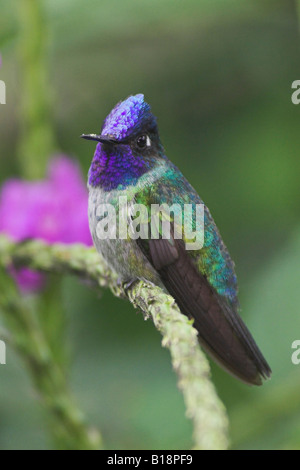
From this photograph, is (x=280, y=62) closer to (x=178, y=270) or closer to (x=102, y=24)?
(x=102, y=24)

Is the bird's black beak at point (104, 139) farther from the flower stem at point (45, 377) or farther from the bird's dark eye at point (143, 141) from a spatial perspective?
the flower stem at point (45, 377)

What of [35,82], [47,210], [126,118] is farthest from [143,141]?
[47,210]

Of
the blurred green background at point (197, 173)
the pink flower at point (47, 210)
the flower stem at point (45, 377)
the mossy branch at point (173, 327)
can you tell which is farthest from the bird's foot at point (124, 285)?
the blurred green background at point (197, 173)

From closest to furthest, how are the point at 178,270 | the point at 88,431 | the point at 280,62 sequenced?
1. the point at 178,270
2. the point at 88,431
3. the point at 280,62

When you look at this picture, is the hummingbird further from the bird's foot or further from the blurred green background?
the blurred green background

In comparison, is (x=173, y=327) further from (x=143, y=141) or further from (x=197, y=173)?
(x=197, y=173)
